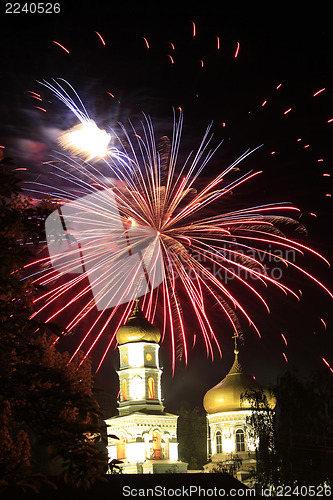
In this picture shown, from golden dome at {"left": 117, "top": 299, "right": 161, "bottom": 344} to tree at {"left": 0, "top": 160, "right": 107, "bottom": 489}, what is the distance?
128 ft

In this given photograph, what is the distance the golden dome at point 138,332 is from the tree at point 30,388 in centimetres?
3911

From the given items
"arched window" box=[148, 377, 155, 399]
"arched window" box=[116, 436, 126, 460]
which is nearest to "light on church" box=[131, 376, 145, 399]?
"arched window" box=[148, 377, 155, 399]

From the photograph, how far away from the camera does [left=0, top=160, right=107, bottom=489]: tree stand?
7670 mm

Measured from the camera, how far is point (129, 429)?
4638 cm

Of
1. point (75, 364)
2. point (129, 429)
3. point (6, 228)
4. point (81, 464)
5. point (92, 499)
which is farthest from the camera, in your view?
point (129, 429)

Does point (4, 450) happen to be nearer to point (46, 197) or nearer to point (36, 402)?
point (36, 402)

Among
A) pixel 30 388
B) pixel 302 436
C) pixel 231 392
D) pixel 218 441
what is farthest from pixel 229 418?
pixel 30 388

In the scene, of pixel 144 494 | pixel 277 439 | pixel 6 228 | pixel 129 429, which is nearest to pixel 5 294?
pixel 6 228

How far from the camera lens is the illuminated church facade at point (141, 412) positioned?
46.1 meters

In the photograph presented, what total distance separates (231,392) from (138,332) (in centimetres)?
905

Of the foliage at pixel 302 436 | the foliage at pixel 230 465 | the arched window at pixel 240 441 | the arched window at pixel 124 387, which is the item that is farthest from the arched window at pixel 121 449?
the foliage at pixel 302 436

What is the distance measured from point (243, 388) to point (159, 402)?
7.01 metres

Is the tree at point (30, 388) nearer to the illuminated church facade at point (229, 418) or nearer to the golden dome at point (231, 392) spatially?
the illuminated church facade at point (229, 418)

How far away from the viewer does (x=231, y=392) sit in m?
51.4
